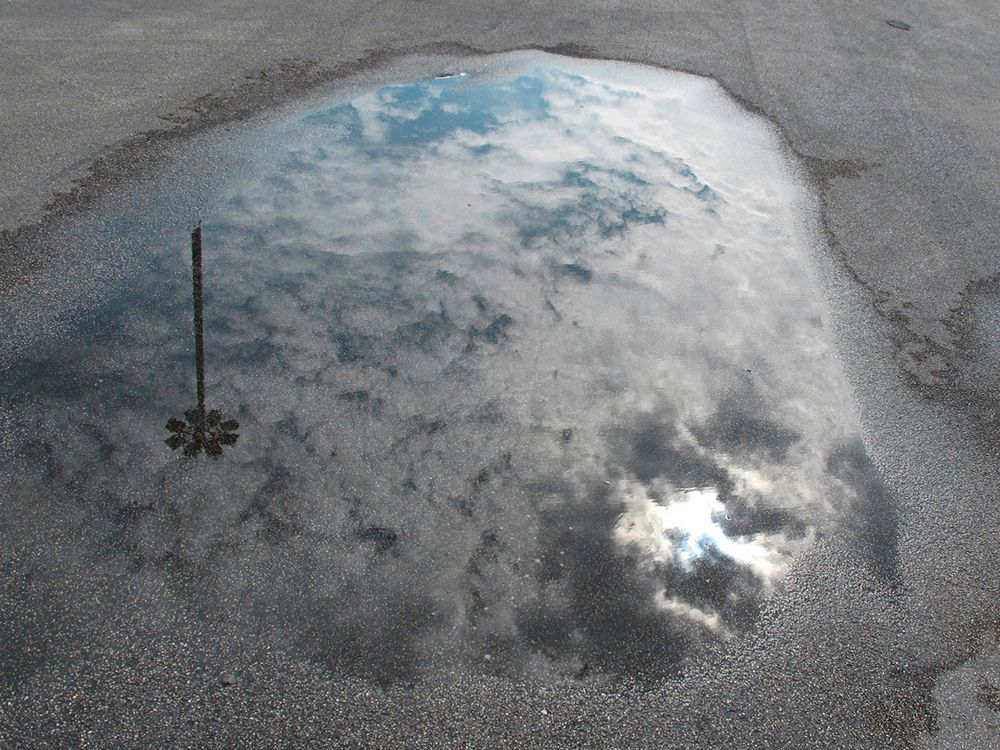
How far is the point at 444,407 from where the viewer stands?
4.03m

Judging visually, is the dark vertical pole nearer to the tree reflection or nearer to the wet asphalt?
the tree reflection

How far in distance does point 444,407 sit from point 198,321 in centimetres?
167

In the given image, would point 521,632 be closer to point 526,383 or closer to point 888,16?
point 526,383

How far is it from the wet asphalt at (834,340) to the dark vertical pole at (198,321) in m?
0.88

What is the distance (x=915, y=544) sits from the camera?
11.6ft

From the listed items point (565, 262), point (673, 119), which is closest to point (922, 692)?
point (565, 262)

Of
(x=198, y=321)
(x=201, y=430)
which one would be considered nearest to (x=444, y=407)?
(x=201, y=430)

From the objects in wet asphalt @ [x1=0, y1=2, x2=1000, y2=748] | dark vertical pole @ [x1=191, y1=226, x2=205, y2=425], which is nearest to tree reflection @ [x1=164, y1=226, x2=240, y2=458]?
dark vertical pole @ [x1=191, y1=226, x2=205, y2=425]

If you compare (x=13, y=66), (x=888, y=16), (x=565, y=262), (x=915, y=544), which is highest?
(x=888, y=16)

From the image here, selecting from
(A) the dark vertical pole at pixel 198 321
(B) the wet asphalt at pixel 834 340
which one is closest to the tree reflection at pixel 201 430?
(A) the dark vertical pole at pixel 198 321

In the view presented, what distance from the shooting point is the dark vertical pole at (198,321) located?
4.00 metres

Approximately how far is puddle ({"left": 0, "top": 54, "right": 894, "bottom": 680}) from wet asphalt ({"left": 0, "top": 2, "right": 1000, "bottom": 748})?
6.2 inches

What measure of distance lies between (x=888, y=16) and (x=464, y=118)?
7387mm

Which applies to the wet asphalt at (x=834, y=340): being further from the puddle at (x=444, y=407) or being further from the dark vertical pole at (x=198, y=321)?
the dark vertical pole at (x=198, y=321)
